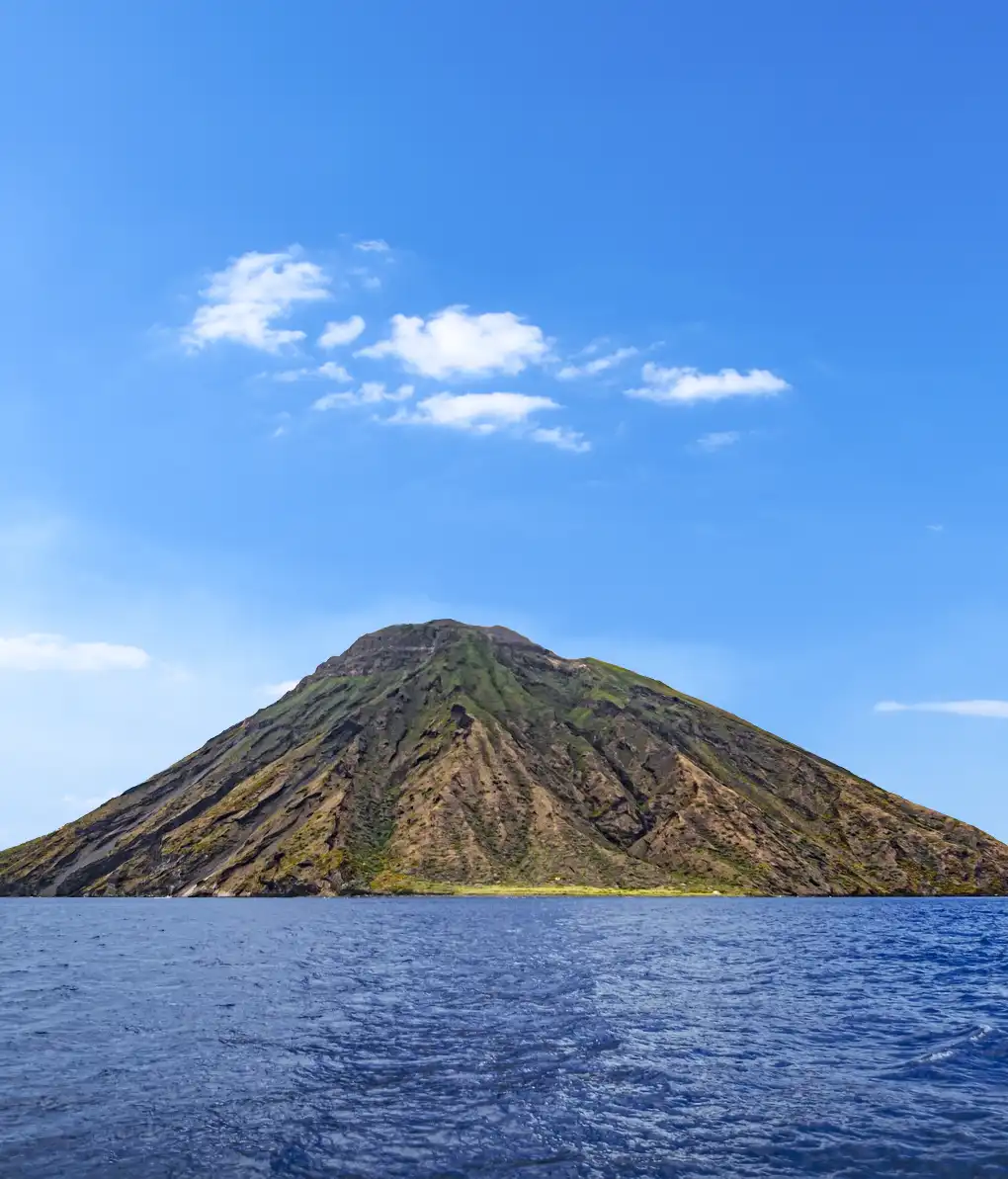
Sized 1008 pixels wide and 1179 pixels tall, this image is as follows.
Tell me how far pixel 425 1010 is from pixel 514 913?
12500cm

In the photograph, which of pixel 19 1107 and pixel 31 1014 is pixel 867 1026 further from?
pixel 31 1014

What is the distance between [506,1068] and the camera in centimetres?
3522

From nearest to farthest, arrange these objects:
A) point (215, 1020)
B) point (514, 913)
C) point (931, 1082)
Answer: point (931, 1082) → point (215, 1020) → point (514, 913)

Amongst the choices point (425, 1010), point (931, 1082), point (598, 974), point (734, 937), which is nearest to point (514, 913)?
point (734, 937)

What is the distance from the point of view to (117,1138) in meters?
26.9

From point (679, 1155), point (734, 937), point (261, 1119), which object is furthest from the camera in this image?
point (734, 937)

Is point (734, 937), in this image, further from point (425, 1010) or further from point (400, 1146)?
point (400, 1146)

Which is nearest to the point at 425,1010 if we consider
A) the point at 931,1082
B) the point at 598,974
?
the point at 598,974

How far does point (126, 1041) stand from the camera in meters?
41.7

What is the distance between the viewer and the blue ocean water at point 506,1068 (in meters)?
25.3

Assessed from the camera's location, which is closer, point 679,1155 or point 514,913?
point 679,1155

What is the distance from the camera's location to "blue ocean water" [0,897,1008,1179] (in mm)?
25297

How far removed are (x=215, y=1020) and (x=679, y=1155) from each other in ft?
101

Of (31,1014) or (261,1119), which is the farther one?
(31,1014)
